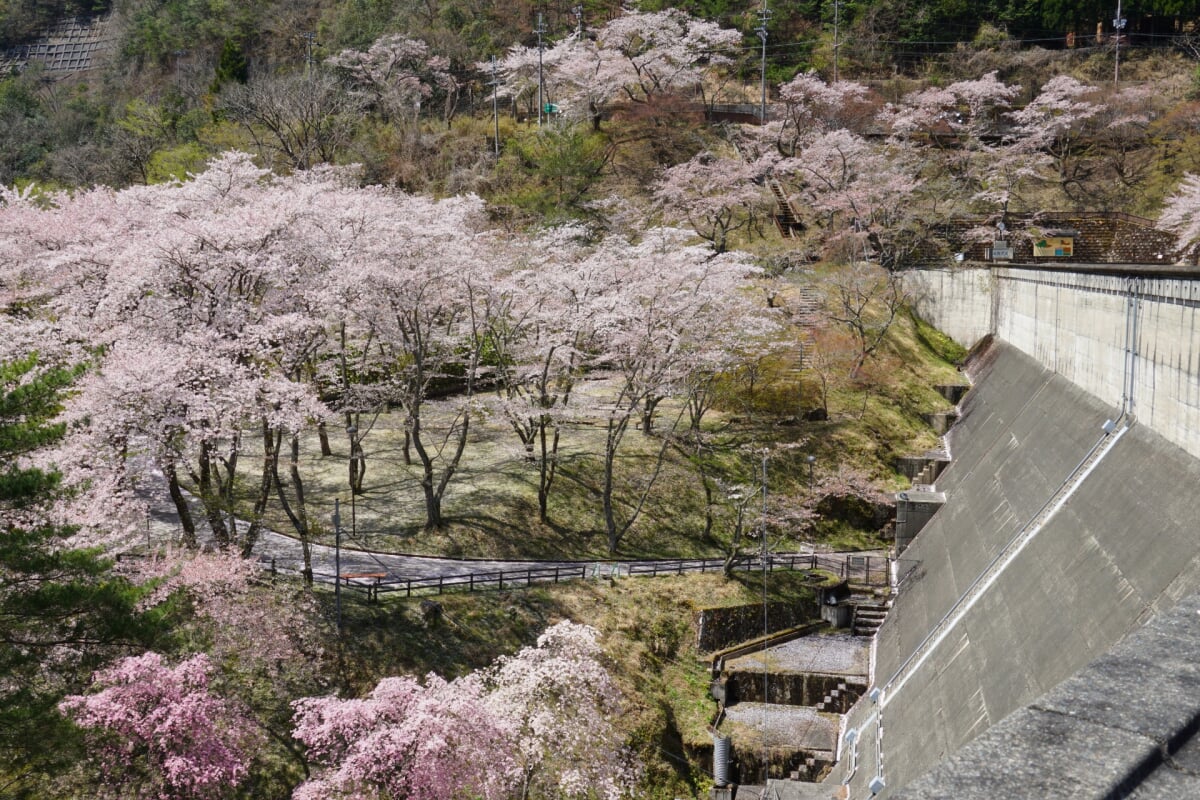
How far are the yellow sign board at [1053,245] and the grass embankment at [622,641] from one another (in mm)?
28194

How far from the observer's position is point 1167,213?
43969 millimetres

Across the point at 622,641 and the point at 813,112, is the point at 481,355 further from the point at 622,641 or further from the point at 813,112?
the point at 813,112

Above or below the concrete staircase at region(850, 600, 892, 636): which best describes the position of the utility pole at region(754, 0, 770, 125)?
above

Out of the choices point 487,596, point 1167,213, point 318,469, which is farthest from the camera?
point 1167,213

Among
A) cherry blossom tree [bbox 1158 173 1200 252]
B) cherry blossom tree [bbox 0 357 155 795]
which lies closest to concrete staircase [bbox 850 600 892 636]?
cherry blossom tree [bbox 0 357 155 795]

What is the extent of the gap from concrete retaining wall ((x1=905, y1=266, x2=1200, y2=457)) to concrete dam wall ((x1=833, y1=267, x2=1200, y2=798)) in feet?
0.19

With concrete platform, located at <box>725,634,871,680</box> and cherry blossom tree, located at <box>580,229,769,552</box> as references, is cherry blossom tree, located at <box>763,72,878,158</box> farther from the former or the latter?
concrete platform, located at <box>725,634,871,680</box>

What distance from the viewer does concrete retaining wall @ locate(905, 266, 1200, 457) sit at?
628 inches

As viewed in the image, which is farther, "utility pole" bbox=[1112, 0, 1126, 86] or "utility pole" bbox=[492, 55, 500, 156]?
"utility pole" bbox=[1112, 0, 1126, 86]

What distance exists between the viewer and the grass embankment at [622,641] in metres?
21.7

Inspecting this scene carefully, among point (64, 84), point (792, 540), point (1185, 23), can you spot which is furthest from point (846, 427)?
point (64, 84)

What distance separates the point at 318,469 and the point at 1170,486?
995 inches

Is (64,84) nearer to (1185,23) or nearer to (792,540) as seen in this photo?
(792,540)

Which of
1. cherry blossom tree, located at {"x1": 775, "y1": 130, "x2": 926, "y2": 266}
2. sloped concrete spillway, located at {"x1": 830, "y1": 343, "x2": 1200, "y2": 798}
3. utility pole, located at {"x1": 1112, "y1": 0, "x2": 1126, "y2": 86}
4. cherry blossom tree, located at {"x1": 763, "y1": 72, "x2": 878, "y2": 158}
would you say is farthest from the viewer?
utility pole, located at {"x1": 1112, "y1": 0, "x2": 1126, "y2": 86}
